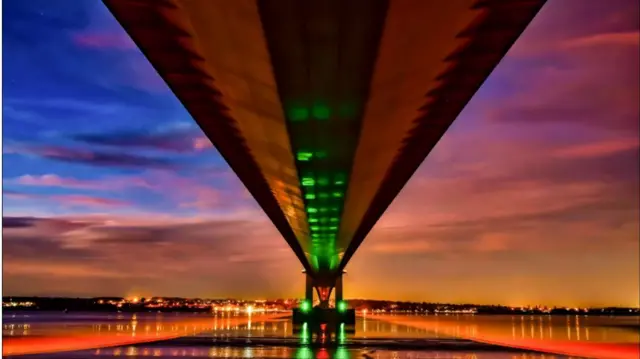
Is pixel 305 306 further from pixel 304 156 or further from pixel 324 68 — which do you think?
pixel 324 68

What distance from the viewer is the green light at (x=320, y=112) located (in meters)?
16.0

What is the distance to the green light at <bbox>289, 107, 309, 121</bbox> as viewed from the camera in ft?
53.4

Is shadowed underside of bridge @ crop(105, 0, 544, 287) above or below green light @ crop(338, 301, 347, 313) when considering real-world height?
above

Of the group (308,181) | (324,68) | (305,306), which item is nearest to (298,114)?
(324,68)

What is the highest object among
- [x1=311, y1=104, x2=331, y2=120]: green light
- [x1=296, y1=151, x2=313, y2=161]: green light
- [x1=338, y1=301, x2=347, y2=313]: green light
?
[x1=296, y1=151, x2=313, y2=161]: green light

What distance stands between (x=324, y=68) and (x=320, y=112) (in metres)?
3.01

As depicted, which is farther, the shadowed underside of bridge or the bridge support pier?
the bridge support pier

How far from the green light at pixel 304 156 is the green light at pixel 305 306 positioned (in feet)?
184

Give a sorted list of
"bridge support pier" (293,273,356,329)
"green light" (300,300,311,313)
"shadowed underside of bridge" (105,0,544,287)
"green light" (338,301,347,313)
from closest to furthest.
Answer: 1. "shadowed underside of bridge" (105,0,544,287)
2. "bridge support pier" (293,273,356,329)
3. "green light" (338,301,347,313)
4. "green light" (300,300,311,313)

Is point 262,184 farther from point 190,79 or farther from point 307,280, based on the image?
point 307,280

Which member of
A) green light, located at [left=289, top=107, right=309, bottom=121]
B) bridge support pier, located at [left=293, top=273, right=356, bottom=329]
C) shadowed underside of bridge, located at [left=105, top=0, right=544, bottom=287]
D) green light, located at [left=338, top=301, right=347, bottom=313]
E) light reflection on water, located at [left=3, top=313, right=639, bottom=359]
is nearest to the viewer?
shadowed underside of bridge, located at [left=105, top=0, right=544, bottom=287]

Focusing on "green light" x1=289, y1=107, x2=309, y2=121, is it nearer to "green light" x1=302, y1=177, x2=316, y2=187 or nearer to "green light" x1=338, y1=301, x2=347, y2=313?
"green light" x1=302, y1=177, x2=316, y2=187

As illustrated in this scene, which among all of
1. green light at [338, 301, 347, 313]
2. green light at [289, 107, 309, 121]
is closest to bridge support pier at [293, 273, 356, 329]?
green light at [338, 301, 347, 313]

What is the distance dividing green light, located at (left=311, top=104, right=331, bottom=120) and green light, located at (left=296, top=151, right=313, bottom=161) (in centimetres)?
422
